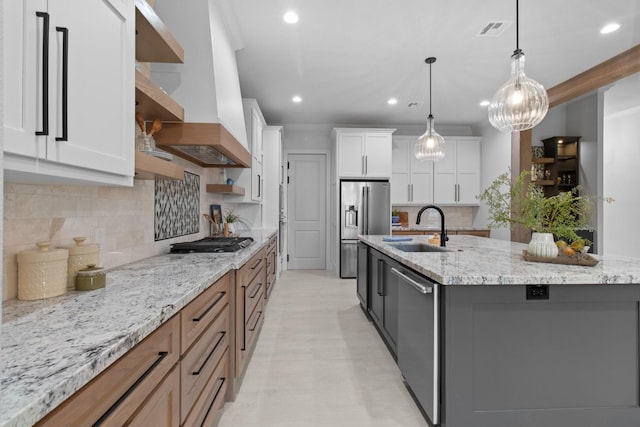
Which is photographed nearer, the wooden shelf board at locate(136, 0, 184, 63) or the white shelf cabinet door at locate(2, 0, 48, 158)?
the white shelf cabinet door at locate(2, 0, 48, 158)

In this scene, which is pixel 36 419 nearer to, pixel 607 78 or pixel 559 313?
pixel 559 313

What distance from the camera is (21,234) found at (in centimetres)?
122

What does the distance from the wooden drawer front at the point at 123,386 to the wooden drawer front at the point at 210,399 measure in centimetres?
37

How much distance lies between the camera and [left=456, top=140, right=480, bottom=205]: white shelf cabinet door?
6301 millimetres

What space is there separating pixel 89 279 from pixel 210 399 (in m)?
0.80

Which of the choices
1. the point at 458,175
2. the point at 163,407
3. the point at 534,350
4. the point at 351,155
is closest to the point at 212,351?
the point at 163,407

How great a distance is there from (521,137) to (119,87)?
5.28 m

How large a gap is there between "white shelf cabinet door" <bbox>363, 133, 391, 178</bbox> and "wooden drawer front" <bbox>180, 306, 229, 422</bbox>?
170 inches

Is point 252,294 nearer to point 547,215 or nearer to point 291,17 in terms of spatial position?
point 547,215

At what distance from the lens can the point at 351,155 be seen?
5.77 m

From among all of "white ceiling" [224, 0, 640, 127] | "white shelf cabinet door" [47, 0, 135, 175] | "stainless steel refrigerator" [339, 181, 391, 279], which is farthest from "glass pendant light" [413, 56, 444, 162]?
"white shelf cabinet door" [47, 0, 135, 175]

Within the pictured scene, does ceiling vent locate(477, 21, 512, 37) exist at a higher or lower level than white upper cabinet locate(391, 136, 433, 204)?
higher


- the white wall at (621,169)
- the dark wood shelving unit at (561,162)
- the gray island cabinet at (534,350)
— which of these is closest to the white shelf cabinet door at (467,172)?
the dark wood shelving unit at (561,162)

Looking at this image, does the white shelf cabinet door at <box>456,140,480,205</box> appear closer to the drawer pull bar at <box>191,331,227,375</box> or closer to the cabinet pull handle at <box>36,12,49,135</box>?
the drawer pull bar at <box>191,331,227,375</box>
